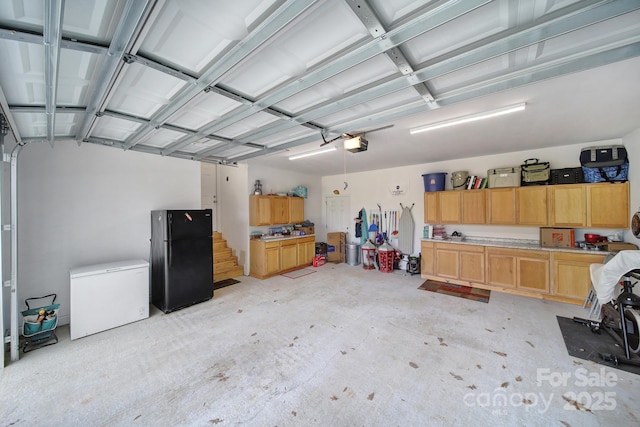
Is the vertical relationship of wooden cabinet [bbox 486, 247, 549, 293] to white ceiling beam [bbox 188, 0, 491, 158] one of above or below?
below

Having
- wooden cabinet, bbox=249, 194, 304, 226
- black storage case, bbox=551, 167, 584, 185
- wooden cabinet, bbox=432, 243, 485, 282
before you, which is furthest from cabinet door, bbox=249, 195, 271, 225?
black storage case, bbox=551, 167, 584, 185

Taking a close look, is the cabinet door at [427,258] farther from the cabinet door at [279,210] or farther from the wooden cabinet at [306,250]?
the cabinet door at [279,210]

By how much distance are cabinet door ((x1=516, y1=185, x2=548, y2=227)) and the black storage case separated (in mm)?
234

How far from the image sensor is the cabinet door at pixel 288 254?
19.7 feet

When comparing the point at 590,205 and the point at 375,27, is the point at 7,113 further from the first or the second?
the point at 590,205

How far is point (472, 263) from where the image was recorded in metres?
4.92

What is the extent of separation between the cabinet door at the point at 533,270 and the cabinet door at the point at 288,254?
485 cm

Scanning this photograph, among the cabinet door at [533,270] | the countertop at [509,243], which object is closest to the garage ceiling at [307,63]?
the countertop at [509,243]

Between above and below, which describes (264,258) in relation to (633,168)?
below

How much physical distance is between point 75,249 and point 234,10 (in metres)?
4.34

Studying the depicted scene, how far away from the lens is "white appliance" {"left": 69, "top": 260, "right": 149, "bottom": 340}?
3.05 metres

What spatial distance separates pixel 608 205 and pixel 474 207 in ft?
6.14

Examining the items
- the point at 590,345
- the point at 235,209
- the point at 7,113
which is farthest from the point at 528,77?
the point at 235,209

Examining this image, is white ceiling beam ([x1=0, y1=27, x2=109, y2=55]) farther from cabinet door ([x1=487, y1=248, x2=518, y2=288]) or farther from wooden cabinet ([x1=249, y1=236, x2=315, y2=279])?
cabinet door ([x1=487, y1=248, x2=518, y2=288])
